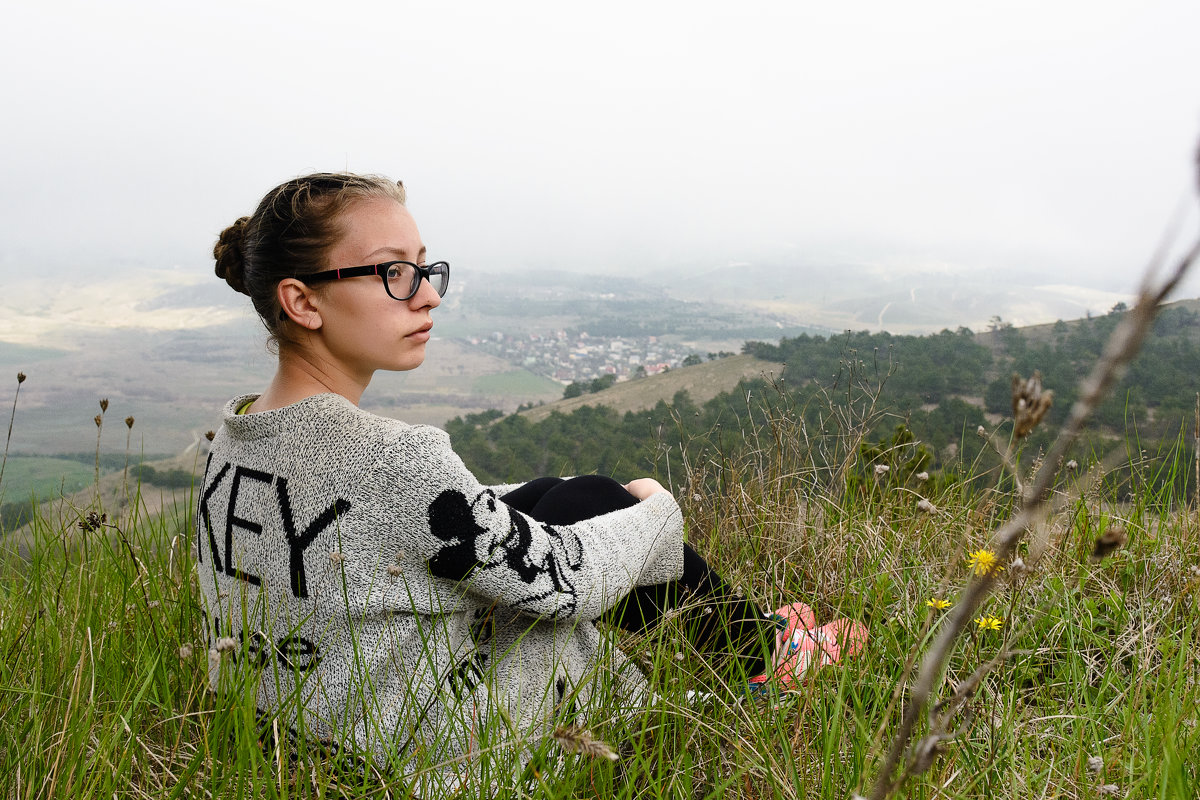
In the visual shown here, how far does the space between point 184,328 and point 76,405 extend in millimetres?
17403

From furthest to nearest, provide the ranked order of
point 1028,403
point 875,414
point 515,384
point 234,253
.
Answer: point 515,384 < point 875,414 < point 234,253 < point 1028,403

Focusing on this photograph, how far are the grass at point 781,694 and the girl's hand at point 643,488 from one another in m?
0.39

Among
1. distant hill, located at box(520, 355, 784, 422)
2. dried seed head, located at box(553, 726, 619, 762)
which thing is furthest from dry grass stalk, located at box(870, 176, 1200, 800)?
distant hill, located at box(520, 355, 784, 422)

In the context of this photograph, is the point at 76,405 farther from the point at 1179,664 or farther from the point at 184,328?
the point at 1179,664

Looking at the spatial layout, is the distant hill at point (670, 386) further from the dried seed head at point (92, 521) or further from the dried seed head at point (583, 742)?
the dried seed head at point (583, 742)

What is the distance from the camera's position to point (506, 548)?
1.53 metres

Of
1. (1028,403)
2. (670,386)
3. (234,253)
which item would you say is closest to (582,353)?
(670,386)

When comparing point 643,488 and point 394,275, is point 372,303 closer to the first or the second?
point 394,275

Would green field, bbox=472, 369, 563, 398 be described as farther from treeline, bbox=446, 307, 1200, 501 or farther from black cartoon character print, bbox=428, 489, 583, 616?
black cartoon character print, bbox=428, 489, 583, 616

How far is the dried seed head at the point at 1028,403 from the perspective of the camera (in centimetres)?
42

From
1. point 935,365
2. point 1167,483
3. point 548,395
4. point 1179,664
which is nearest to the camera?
point 1179,664

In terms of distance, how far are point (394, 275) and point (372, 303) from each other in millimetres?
82

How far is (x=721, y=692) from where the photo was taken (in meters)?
1.78

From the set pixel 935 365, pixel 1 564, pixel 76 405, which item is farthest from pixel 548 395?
pixel 1 564
